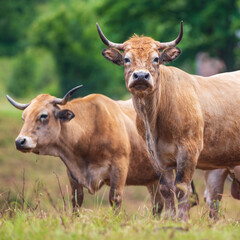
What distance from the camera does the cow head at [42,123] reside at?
9.53m

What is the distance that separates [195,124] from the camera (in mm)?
7922

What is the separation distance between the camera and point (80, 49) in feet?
139

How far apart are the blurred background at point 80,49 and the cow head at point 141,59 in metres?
1.69

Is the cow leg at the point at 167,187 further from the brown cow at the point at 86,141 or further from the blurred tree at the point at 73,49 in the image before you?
the blurred tree at the point at 73,49

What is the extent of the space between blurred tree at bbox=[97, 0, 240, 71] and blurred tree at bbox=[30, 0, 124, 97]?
12.5 metres

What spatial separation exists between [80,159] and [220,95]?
2.63 meters

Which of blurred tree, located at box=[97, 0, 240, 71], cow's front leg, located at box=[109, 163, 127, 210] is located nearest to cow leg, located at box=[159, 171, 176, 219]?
cow's front leg, located at box=[109, 163, 127, 210]

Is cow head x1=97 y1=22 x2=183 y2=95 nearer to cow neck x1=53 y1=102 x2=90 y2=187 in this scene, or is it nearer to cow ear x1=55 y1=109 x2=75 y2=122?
cow ear x1=55 y1=109 x2=75 y2=122

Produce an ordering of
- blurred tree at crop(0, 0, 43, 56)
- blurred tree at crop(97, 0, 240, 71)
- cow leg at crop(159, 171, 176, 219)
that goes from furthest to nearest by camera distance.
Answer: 1. blurred tree at crop(0, 0, 43, 56)
2. blurred tree at crop(97, 0, 240, 71)
3. cow leg at crop(159, 171, 176, 219)

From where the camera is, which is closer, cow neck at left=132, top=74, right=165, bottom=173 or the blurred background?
cow neck at left=132, top=74, right=165, bottom=173

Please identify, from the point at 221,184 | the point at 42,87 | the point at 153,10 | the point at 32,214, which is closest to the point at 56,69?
the point at 42,87

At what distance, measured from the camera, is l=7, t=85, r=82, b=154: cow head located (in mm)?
9531

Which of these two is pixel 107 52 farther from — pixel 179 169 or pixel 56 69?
pixel 56 69

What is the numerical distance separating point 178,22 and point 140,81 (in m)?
21.1
